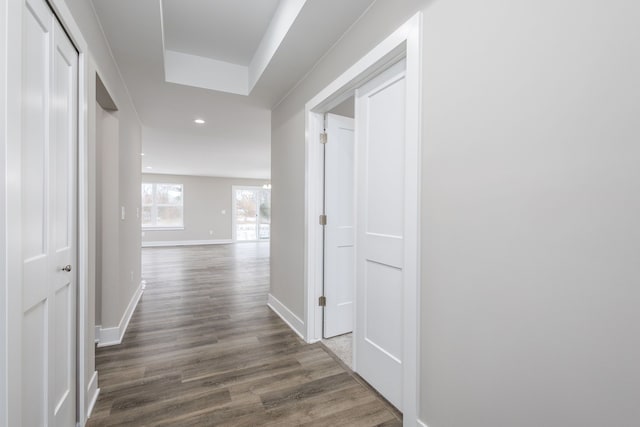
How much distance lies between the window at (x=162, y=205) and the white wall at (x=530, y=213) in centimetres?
980

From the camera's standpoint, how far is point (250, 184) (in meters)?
10.9

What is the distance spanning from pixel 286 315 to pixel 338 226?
1.15 m

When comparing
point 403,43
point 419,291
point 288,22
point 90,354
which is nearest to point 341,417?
point 419,291

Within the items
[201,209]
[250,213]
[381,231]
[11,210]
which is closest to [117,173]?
[11,210]

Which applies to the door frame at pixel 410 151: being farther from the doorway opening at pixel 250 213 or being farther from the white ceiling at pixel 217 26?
the doorway opening at pixel 250 213

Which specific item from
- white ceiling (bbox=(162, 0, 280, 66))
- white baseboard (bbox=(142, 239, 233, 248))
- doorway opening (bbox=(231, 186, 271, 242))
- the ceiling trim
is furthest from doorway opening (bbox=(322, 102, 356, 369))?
white baseboard (bbox=(142, 239, 233, 248))

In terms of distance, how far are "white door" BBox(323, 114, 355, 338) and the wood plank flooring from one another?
36cm

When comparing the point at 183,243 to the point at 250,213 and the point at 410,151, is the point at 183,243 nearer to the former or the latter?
the point at 250,213

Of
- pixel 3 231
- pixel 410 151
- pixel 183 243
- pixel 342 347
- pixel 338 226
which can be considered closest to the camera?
pixel 3 231

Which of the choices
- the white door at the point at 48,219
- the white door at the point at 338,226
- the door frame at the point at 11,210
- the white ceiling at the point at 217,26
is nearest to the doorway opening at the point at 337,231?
the white door at the point at 338,226

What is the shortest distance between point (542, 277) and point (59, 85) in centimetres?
209

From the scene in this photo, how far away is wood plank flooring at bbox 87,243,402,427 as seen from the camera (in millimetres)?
1666

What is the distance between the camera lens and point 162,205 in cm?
964

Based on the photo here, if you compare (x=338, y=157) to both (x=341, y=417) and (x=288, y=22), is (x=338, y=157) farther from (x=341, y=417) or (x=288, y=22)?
(x=341, y=417)
